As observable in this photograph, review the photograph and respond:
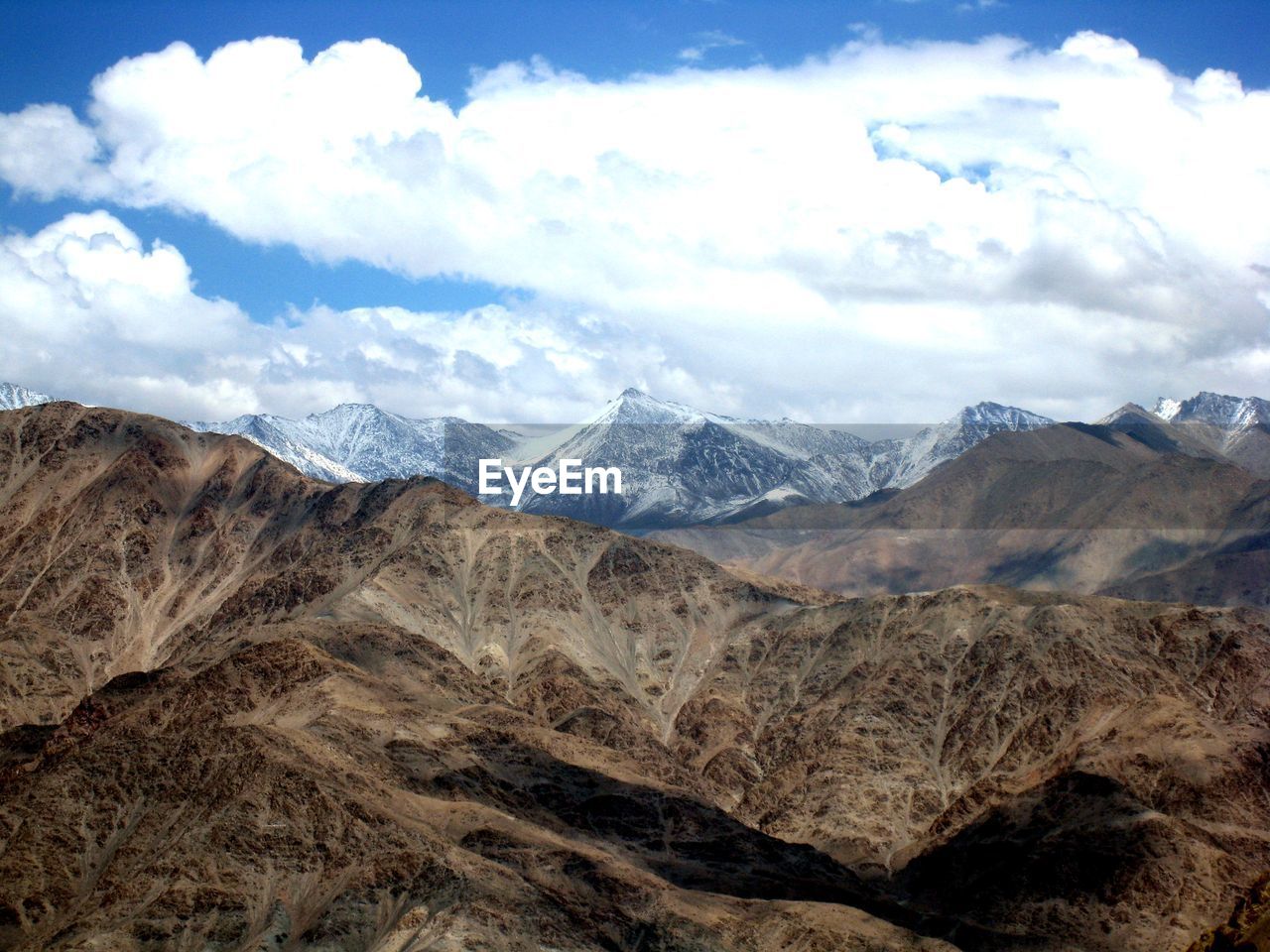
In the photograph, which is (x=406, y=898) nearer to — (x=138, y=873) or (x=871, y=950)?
(x=138, y=873)

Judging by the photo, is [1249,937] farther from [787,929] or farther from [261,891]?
[261,891]

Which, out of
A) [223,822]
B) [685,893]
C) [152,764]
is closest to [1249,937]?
[685,893]

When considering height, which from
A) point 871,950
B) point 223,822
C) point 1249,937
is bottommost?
point 871,950

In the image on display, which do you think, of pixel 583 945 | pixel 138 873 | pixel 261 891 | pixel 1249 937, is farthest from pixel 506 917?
pixel 1249 937

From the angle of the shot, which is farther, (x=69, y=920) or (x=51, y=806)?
(x=51, y=806)

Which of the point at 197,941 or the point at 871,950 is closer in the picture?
the point at 197,941

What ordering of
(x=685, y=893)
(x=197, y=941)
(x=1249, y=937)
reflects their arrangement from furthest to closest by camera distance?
(x=685, y=893)
(x=197, y=941)
(x=1249, y=937)

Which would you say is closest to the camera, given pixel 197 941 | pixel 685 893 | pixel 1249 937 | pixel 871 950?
pixel 1249 937

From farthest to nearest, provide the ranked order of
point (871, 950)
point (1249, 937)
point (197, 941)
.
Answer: point (871, 950) → point (197, 941) → point (1249, 937)

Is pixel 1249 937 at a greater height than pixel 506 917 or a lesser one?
greater
